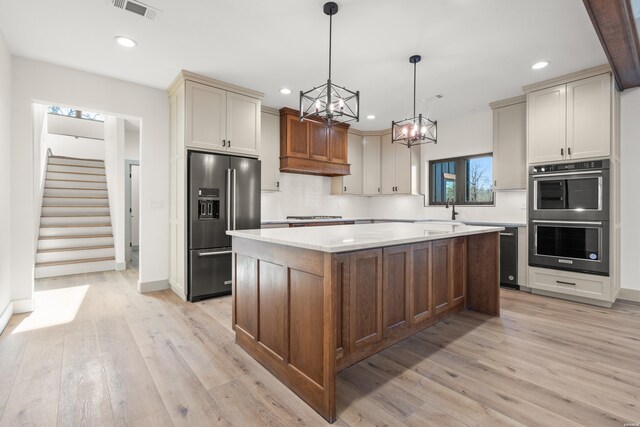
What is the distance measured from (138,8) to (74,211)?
514 centimetres

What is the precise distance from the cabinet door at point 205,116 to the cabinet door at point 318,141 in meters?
1.59

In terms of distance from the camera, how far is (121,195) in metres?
5.48

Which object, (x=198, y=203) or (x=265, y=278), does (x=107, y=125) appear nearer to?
(x=198, y=203)

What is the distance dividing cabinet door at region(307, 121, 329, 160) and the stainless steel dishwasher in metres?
2.92

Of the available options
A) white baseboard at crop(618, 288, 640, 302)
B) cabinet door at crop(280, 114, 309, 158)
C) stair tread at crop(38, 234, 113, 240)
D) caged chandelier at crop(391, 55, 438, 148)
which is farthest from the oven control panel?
stair tread at crop(38, 234, 113, 240)

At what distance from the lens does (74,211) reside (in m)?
5.92

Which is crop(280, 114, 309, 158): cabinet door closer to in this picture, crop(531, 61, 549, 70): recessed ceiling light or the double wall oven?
crop(531, 61, 549, 70): recessed ceiling light

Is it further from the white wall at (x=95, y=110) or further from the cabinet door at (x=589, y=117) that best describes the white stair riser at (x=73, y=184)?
the cabinet door at (x=589, y=117)

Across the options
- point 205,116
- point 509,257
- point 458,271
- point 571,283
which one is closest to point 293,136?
point 205,116

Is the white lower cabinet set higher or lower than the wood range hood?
lower

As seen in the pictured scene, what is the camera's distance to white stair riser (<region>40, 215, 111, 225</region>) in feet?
18.0

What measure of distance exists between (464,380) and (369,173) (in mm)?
4492

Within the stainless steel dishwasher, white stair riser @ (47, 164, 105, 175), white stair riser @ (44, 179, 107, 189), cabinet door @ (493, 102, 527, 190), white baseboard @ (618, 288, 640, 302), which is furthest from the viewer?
white stair riser @ (47, 164, 105, 175)

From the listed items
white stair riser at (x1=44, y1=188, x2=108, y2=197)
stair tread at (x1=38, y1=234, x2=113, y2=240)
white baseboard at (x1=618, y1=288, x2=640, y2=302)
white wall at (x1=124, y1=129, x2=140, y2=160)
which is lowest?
white baseboard at (x1=618, y1=288, x2=640, y2=302)
